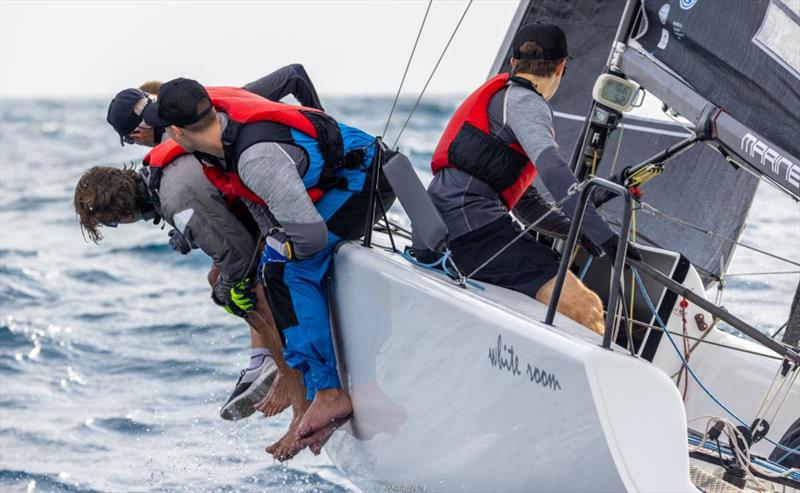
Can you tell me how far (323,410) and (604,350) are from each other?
1.26m

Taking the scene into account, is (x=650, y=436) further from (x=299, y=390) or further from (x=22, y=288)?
(x=22, y=288)

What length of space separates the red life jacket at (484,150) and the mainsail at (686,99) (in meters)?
0.50

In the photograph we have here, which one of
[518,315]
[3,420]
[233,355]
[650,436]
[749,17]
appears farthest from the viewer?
[233,355]

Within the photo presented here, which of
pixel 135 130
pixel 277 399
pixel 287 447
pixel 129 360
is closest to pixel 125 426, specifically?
pixel 129 360

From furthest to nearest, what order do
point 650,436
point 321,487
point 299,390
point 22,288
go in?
point 22,288 < point 321,487 < point 299,390 < point 650,436

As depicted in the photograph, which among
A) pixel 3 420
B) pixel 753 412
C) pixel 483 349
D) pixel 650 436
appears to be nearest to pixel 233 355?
pixel 3 420

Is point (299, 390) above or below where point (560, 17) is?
below

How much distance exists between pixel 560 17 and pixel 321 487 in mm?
1979

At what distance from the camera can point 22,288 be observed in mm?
7434

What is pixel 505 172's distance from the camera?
3.17 meters

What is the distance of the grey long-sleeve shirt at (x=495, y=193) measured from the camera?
286 cm

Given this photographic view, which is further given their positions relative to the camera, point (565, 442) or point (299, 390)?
point (299, 390)

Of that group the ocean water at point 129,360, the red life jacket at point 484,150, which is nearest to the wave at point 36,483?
the ocean water at point 129,360

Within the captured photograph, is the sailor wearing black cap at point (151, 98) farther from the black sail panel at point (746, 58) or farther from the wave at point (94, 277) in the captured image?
the wave at point (94, 277)
